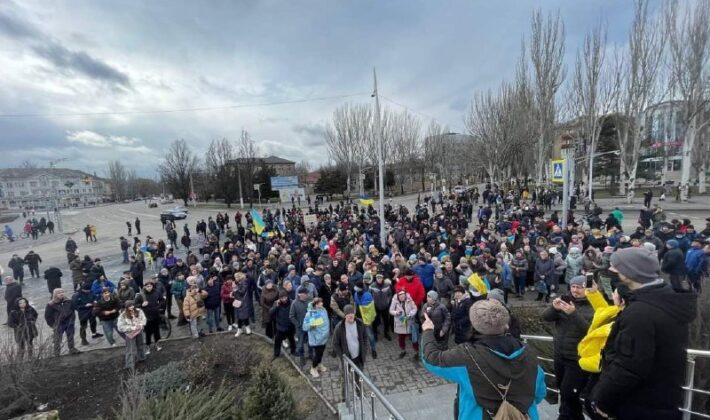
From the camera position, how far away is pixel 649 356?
1896mm

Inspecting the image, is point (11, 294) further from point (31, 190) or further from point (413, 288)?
point (31, 190)

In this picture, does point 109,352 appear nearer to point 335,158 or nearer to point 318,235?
point 318,235

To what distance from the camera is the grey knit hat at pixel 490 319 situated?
6.56 feet

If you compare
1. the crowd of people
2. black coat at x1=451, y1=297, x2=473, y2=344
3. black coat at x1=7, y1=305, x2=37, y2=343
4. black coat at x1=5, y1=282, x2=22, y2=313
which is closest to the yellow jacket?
the crowd of people

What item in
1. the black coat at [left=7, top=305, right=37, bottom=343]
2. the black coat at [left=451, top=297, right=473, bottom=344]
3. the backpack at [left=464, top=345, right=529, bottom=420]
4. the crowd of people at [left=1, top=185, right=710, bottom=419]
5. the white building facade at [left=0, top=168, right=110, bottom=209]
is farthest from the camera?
the white building facade at [left=0, top=168, right=110, bottom=209]

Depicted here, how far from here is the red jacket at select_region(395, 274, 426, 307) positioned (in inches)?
294

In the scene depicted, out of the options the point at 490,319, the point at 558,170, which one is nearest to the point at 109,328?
the point at 490,319

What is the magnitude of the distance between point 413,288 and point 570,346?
460 cm

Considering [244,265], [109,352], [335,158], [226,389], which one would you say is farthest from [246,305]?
[335,158]

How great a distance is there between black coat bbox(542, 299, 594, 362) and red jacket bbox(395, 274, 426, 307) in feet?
14.3

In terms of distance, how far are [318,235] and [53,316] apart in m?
10.1

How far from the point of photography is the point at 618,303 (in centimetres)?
257

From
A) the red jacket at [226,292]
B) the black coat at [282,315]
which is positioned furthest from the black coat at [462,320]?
the red jacket at [226,292]

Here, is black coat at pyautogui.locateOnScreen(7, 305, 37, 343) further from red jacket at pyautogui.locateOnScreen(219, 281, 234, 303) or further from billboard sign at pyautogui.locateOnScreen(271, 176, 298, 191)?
billboard sign at pyautogui.locateOnScreen(271, 176, 298, 191)
